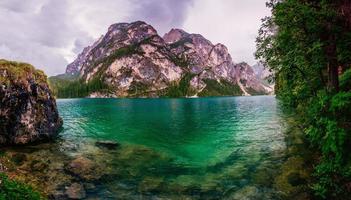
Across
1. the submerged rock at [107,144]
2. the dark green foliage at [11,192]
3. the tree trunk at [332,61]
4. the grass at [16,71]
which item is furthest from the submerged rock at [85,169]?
the tree trunk at [332,61]

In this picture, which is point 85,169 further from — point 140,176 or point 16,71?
point 16,71

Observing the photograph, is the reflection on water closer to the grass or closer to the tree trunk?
the tree trunk

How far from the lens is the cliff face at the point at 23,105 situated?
35875 millimetres

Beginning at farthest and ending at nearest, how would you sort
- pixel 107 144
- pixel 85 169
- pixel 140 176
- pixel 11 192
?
1. pixel 107 144
2. pixel 85 169
3. pixel 140 176
4. pixel 11 192

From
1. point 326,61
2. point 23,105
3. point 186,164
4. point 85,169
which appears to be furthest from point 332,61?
point 23,105

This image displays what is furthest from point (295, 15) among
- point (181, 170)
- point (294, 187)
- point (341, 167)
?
point (181, 170)

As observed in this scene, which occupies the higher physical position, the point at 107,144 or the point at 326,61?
the point at 326,61

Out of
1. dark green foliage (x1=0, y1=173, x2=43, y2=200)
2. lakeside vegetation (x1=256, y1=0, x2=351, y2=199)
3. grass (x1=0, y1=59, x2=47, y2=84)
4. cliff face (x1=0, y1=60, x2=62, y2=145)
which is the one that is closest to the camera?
dark green foliage (x1=0, y1=173, x2=43, y2=200)

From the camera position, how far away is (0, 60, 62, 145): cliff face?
1412 inches

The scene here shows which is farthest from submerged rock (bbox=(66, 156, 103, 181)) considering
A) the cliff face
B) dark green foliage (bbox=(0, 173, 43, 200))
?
the cliff face

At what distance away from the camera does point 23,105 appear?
3850 cm

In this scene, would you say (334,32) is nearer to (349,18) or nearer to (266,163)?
(349,18)

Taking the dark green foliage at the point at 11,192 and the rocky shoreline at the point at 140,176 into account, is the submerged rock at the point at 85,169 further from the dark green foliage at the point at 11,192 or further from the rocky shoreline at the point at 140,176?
the dark green foliage at the point at 11,192

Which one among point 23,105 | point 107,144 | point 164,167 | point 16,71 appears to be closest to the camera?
point 164,167
